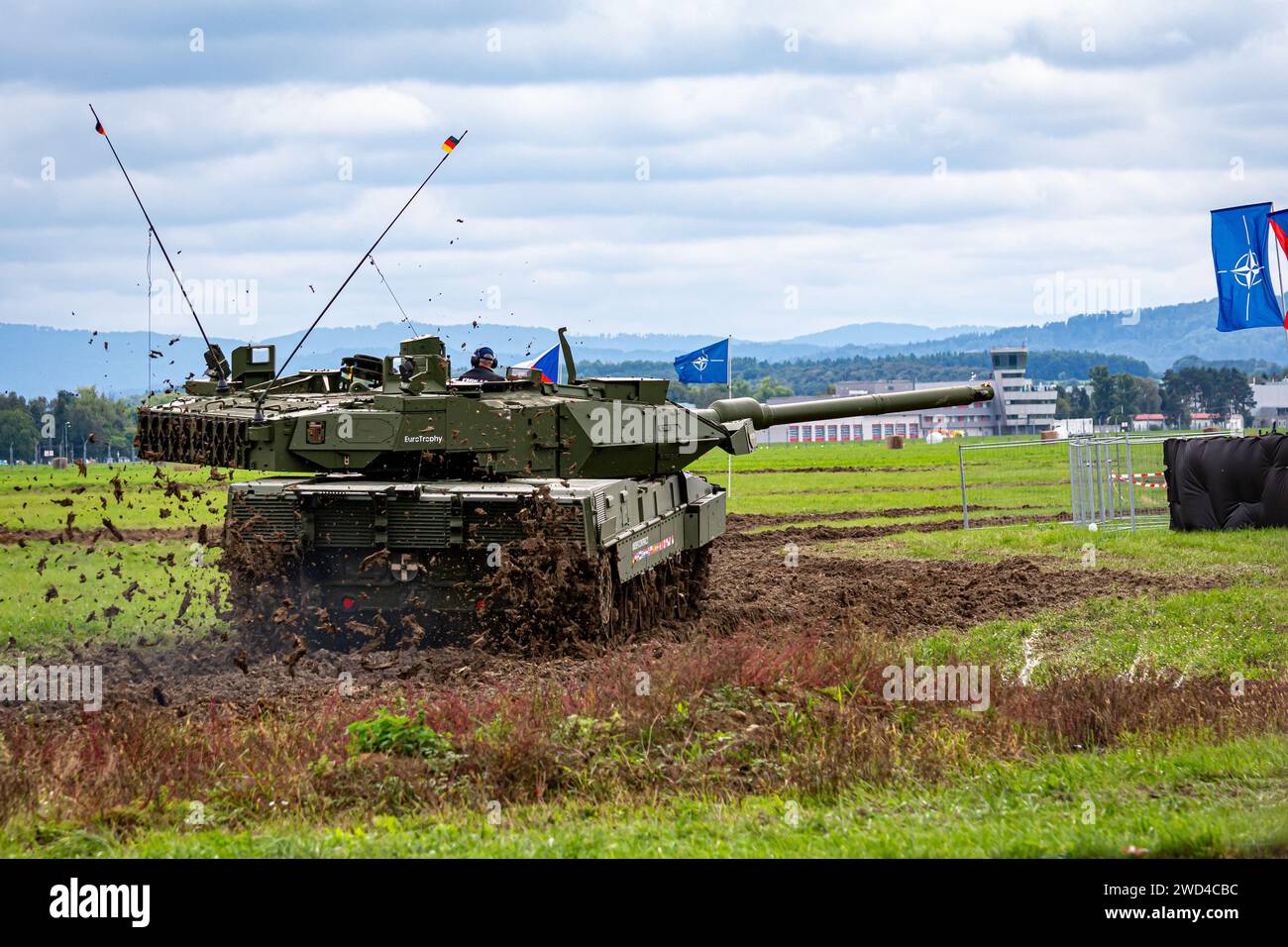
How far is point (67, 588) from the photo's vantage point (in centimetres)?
1981

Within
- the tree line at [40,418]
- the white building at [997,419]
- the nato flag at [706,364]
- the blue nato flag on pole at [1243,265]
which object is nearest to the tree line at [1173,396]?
the white building at [997,419]

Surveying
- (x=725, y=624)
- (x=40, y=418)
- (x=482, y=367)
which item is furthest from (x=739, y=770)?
(x=40, y=418)

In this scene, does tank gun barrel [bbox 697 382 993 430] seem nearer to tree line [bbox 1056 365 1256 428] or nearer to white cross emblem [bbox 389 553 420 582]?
white cross emblem [bbox 389 553 420 582]

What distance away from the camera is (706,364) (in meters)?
30.5

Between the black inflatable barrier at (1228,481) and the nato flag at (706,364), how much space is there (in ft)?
28.4

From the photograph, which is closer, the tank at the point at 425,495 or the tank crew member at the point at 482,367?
the tank at the point at 425,495

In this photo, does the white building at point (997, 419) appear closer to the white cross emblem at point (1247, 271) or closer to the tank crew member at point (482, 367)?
the white cross emblem at point (1247, 271)

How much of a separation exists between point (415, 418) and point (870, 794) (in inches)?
275

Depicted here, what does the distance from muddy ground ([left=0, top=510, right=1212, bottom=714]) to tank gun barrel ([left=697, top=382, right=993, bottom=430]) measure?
2.21 meters

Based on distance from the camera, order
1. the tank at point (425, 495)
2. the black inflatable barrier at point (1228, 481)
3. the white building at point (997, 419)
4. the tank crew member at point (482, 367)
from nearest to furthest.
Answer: the tank at point (425, 495)
the tank crew member at point (482, 367)
the black inflatable barrier at point (1228, 481)
the white building at point (997, 419)

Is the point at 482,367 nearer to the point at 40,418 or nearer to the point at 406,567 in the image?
the point at 406,567

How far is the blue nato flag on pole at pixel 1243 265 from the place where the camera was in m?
21.4

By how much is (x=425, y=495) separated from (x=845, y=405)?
7908 mm

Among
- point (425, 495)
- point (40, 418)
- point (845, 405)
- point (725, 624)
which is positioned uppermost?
point (40, 418)
